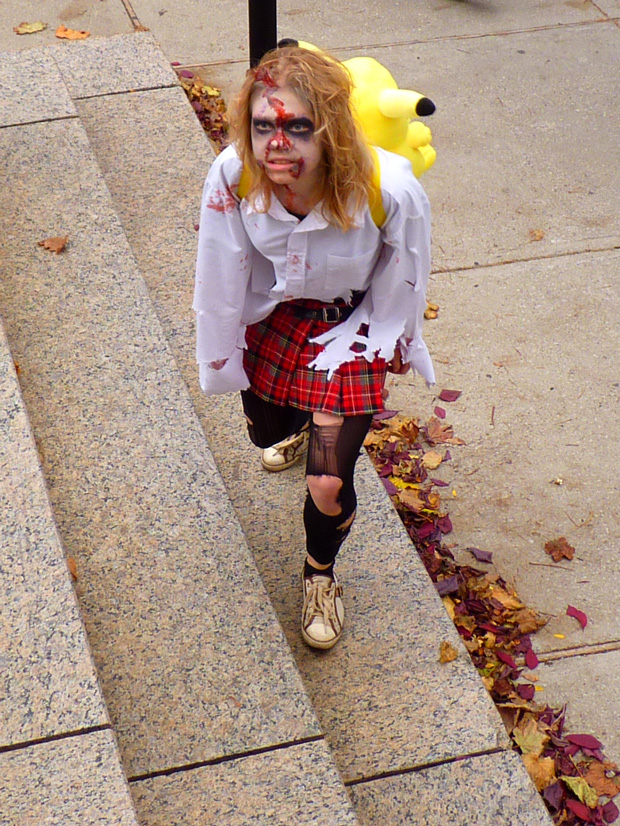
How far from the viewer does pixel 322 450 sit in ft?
9.10

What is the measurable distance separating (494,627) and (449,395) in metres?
1.26

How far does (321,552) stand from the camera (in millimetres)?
3098

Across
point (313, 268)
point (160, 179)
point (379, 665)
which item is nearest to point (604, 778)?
point (379, 665)

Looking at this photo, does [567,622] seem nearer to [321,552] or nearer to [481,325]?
[321,552]

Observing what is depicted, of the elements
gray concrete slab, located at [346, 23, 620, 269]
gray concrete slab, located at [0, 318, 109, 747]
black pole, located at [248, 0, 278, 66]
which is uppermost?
black pole, located at [248, 0, 278, 66]

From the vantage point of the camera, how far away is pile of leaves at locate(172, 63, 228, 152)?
20.0ft

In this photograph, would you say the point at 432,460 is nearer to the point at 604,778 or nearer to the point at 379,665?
the point at 379,665

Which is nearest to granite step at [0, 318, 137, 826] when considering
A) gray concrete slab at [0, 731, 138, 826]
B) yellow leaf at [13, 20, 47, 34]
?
gray concrete slab at [0, 731, 138, 826]

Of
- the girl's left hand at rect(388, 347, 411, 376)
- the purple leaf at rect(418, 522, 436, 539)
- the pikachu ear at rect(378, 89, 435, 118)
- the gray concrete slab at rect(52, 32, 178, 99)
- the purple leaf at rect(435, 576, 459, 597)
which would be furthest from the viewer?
the gray concrete slab at rect(52, 32, 178, 99)

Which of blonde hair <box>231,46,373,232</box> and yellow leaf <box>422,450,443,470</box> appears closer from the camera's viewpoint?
blonde hair <box>231,46,373,232</box>

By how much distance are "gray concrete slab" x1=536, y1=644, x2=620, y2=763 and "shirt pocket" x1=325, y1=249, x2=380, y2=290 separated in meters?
1.57

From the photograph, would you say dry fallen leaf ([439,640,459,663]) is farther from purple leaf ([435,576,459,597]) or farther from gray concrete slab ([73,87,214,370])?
gray concrete slab ([73,87,214,370])

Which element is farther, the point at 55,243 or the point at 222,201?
the point at 55,243

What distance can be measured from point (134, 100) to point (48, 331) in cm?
240
